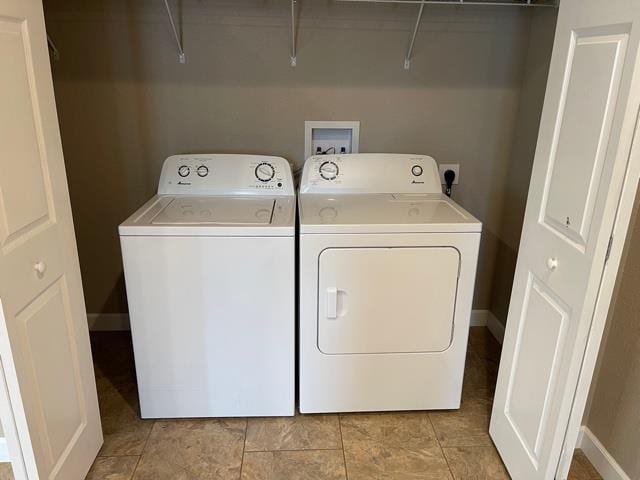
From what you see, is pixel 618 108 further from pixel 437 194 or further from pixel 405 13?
pixel 405 13

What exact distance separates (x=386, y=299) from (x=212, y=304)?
2.13ft

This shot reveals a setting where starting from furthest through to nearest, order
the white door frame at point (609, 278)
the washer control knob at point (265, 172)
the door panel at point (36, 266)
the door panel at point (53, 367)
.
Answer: the washer control knob at point (265, 172), the door panel at point (53, 367), the door panel at point (36, 266), the white door frame at point (609, 278)

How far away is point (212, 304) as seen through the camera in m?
1.77

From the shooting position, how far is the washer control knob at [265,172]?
2.15 m

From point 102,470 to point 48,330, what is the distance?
2.12 feet

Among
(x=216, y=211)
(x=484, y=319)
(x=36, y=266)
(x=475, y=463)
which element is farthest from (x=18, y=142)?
(x=484, y=319)

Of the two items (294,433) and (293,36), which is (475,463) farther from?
(293,36)

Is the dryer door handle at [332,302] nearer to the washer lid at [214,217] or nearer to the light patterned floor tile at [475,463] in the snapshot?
the washer lid at [214,217]

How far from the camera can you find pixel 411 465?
175cm

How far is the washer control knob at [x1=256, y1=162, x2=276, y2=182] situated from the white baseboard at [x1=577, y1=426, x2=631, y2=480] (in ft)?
5.24

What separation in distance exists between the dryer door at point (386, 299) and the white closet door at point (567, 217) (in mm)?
261

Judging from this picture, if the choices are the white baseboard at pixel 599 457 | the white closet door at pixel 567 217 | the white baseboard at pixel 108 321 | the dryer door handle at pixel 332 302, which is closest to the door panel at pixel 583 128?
the white closet door at pixel 567 217

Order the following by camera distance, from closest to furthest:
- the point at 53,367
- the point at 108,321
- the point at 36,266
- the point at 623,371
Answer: the point at 36,266 < the point at 53,367 < the point at 623,371 < the point at 108,321

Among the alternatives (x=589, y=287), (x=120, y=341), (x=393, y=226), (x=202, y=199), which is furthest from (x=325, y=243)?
(x=120, y=341)
